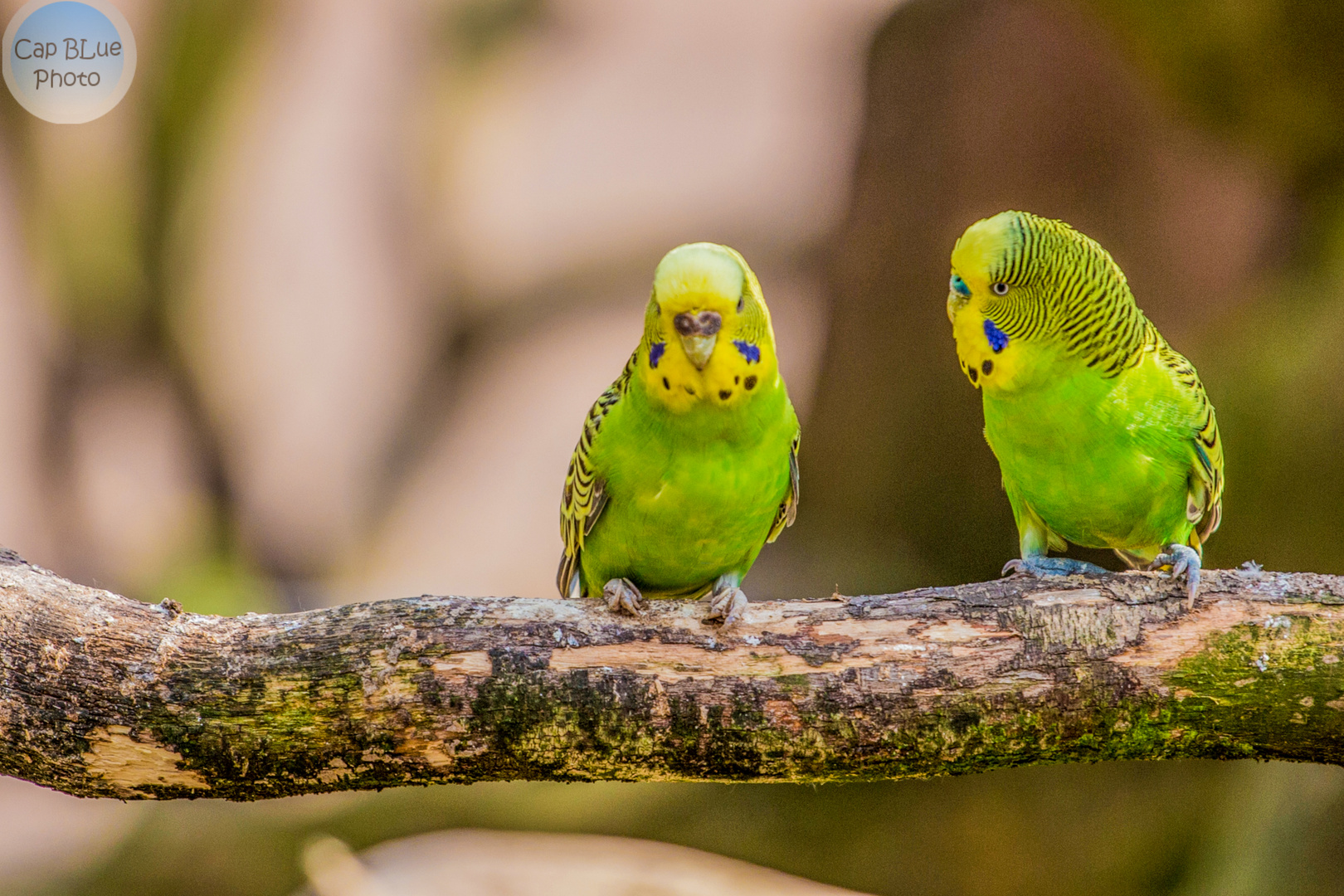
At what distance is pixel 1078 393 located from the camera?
3.12 meters

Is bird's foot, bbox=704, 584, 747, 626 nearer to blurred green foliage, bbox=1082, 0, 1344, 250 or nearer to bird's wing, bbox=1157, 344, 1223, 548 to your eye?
bird's wing, bbox=1157, 344, 1223, 548

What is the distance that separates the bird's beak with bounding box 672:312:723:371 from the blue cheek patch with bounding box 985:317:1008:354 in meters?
0.91

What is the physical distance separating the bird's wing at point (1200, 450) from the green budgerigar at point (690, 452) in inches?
53.0

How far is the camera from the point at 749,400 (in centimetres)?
301

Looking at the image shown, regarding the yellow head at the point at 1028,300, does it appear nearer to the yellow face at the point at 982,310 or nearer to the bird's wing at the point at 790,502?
the yellow face at the point at 982,310

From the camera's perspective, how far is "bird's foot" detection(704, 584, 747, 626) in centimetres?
290

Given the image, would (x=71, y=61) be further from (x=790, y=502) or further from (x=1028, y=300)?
(x=1028, y=300)

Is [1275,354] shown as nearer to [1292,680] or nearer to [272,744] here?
[1292,680]

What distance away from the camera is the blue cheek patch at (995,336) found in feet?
10.1

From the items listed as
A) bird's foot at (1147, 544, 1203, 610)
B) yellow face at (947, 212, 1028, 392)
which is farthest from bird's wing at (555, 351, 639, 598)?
bird's foot at (1147, 544, 1203, 610)

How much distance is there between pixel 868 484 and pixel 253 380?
15.3 feet

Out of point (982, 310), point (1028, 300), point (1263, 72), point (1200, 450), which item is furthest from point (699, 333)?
point (1263, 72)

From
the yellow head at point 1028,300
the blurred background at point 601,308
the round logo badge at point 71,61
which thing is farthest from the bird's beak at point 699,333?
the round logo badge at point 71,61

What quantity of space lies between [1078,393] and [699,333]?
1288mm
